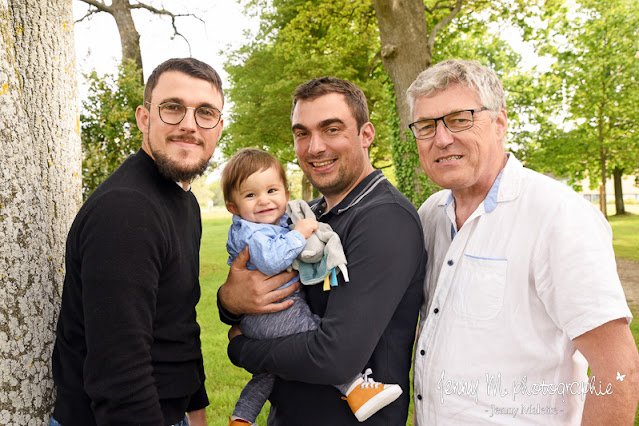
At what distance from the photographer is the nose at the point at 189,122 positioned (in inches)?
94.5

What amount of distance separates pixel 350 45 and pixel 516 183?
46.6ft

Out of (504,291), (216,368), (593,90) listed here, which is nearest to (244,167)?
(504,291)

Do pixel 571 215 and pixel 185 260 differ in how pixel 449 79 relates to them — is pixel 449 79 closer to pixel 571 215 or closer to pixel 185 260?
pixel 571 215

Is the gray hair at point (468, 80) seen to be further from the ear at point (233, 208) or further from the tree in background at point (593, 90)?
the tree in background at point (593, 90)

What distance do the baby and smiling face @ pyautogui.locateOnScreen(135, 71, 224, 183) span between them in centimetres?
63

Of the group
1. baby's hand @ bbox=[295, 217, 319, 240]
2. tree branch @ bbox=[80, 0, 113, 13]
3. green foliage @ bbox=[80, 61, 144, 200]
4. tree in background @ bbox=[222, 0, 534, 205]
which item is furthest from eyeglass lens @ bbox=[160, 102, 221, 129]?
tree branch @ bbox=[80, 0, 113, 13]

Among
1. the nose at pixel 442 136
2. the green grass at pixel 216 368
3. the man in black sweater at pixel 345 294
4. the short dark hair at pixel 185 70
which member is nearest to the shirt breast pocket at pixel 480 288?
the man in black sweater at pixel 345 294

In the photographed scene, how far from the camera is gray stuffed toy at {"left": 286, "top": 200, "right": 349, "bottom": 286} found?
229 cm

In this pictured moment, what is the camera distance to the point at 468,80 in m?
2.53

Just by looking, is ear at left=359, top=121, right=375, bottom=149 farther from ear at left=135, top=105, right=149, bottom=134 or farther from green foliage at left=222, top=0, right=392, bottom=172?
green foliage at left=222, top=0, right=392, bottom=172

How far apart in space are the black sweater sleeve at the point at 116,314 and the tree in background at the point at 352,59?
8.03 meters

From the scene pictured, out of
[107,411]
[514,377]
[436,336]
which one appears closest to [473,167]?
[436,336]

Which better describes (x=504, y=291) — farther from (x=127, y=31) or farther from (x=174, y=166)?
(x=127, y=31)

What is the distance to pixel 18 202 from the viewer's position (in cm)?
212
